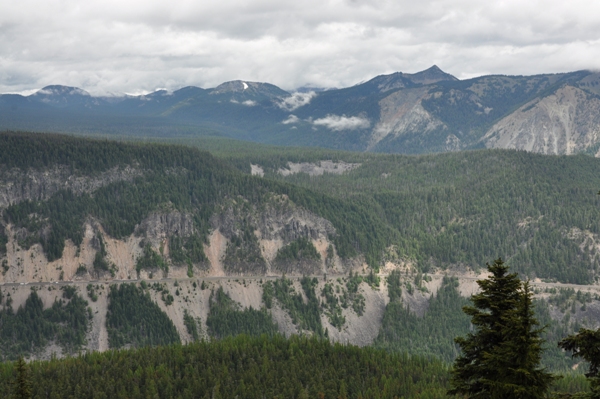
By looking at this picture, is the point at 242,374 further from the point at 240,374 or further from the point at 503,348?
the point at 503,348

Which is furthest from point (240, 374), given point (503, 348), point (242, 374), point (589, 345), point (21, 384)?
point (589, 345)

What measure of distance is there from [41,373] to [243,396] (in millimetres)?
47605

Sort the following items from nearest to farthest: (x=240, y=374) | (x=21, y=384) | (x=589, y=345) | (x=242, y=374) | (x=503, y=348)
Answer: (x=589, y=345) < (x=503, y=348) < (x=21, y=384) < (x=242, y=374) < (x=240, y=374)

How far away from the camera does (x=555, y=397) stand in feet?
114

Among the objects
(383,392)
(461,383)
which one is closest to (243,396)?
(383,392)

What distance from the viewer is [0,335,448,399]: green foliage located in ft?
467

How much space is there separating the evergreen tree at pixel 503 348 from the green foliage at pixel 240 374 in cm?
10262

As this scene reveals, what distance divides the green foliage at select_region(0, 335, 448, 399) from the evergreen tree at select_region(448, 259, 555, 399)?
103 meters

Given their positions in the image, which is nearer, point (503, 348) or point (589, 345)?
point (589, 345)

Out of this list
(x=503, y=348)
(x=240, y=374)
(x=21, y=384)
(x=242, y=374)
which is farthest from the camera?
(x=240, y=374)

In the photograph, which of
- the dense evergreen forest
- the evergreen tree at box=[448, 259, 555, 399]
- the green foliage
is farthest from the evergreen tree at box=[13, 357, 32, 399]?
the dense evergreen forest

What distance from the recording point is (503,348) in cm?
3903

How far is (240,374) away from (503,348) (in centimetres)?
12171

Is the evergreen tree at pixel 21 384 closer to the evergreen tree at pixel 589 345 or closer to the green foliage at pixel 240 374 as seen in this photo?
the evergreen tree at pixel 589 345
